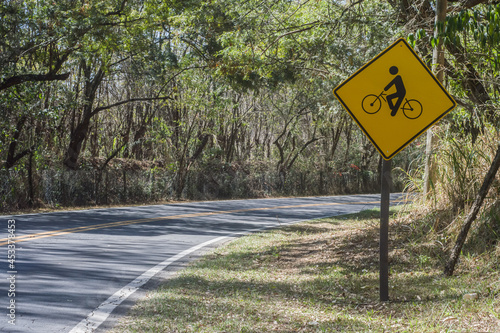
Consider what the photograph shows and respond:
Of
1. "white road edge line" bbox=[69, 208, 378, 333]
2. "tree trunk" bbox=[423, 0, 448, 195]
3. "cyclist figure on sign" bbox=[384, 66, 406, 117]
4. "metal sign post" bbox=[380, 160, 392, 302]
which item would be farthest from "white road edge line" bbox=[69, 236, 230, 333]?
"tree trunk" bbox=[423, 0, 448, 195]

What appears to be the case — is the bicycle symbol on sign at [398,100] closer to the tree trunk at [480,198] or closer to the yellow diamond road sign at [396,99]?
the yellow diamond road sign at [396,99]

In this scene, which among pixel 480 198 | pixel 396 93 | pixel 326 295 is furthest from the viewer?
pixel 326 295

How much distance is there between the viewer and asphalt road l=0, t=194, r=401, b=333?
564cm

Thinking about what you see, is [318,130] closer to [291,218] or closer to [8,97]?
[291,218]

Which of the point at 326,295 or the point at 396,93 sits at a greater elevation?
the point at 396,93

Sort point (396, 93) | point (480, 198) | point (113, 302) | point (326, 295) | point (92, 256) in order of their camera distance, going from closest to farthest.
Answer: point (396, 93) → point (480, 198) → point (113, 302) → point (326, 295) → point (92, 256)

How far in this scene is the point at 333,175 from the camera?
3416 cm

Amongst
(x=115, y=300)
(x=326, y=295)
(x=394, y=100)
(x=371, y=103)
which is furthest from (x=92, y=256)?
(x=394, y=100)

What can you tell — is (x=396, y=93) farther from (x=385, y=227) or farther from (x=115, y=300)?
(x=115, y=300)

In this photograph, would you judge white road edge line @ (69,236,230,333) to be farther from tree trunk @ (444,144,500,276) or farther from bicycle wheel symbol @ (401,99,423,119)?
tree trunk @ (444,144,500,276)

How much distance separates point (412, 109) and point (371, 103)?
460 millimetres

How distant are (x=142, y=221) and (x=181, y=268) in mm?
6509

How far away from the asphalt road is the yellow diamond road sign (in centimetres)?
364

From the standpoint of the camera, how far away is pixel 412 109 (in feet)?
18.2
